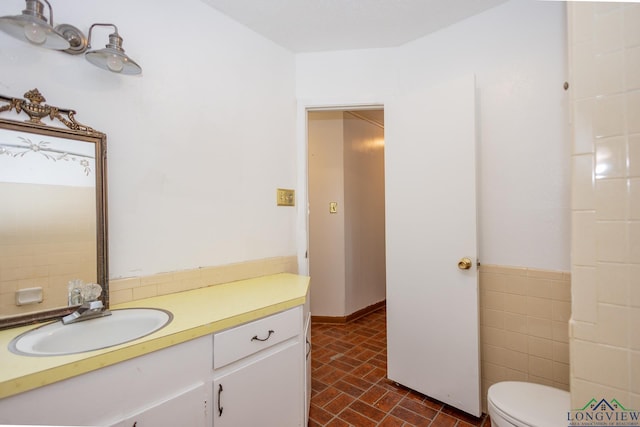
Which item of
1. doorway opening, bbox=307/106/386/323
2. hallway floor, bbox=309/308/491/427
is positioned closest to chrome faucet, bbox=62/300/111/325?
hallway floor, bbox=309/308/491/427

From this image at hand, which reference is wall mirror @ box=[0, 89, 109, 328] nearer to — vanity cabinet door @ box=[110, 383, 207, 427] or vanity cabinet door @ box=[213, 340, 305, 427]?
vanity cabinet door @ box=[110, 383, 207, 427]

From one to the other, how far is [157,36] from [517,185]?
2139 mm

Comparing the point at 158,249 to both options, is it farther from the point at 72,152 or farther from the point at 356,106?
the point at 356,106

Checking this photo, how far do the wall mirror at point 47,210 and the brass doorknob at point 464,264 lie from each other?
185 centimetres

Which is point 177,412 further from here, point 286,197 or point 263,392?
point 286,197

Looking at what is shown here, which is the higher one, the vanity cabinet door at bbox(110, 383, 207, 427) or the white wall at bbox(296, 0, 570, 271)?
the white wall at bbox(296, 0, 570, 271)

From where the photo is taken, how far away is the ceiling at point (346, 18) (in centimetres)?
170

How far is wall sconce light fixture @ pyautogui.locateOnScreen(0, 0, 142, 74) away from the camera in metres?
1.00

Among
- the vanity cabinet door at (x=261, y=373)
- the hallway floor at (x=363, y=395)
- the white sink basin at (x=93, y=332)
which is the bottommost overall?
the hallway floor at (x=363, y=395)

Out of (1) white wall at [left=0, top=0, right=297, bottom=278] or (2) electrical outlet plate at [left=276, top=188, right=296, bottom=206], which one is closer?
(1) white wall at [left=0, top=0, right=297, bottom=278]

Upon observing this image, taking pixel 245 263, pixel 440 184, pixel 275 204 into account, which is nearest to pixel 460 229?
pixel 440 184

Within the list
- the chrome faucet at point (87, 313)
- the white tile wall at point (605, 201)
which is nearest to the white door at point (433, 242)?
the white tile wall at point (605, 201)

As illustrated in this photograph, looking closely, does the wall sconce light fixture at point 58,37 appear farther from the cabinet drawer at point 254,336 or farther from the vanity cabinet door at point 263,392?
the vanity cabinet door at point 263,392

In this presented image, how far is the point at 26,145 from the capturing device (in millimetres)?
1123
